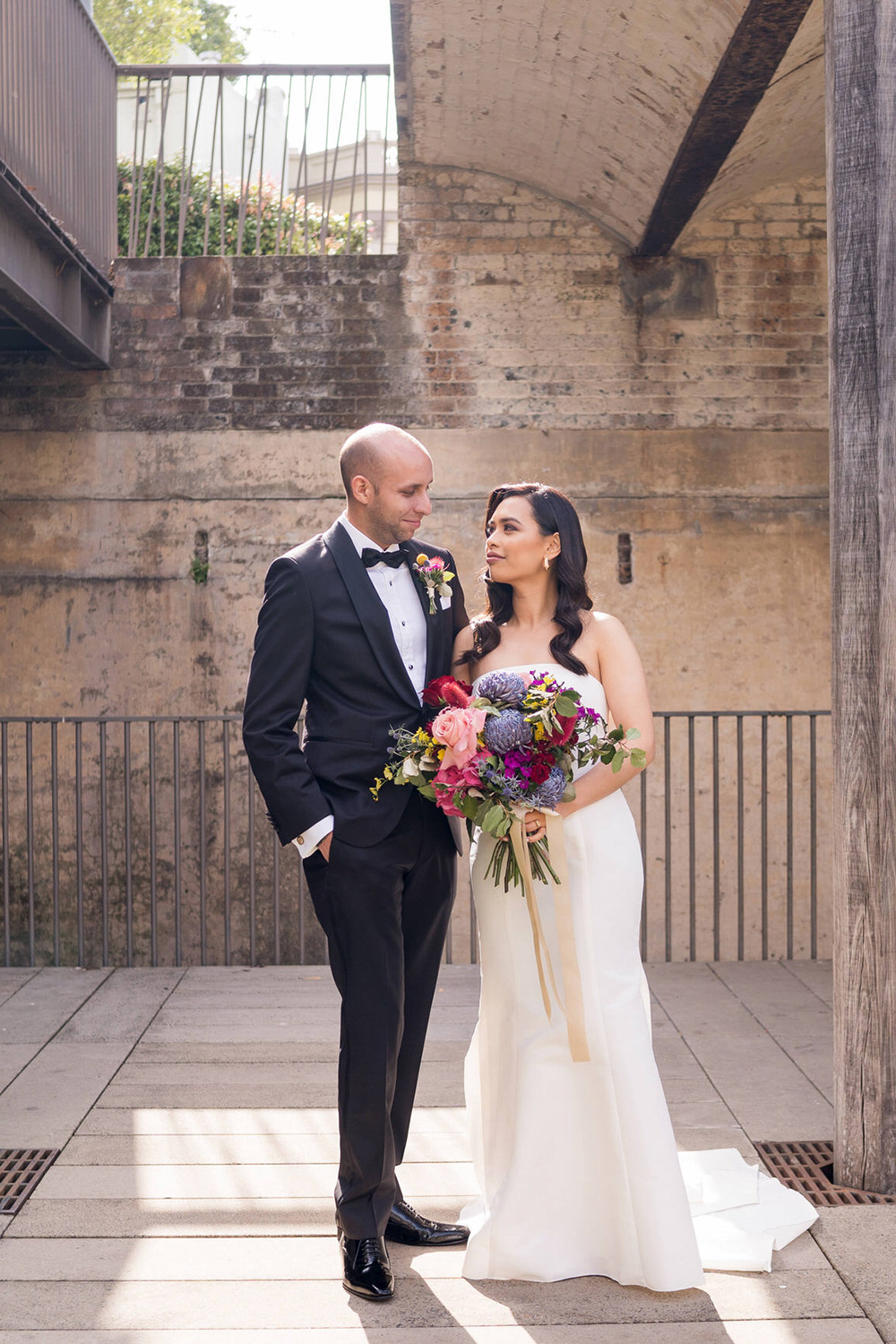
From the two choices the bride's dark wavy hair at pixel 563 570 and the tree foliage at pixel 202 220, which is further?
the tree foliage at pixel 202 220

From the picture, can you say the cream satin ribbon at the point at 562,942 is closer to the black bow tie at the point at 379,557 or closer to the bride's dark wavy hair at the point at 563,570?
the bride's dark wavy hair at the point at 563,570

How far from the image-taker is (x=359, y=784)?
2838 millimetres

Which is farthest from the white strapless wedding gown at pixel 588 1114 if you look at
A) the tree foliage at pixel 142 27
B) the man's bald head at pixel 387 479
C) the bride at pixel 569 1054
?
the tree foliage at pixel 142 27

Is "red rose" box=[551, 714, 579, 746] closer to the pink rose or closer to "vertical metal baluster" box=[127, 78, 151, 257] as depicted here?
the pink rose

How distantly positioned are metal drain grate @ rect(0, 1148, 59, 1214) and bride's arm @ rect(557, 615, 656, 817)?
6.24 feet

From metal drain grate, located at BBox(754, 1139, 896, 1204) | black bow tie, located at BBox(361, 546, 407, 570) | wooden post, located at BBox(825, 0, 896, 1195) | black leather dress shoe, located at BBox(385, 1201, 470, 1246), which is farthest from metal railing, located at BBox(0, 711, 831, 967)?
black bow tie, located at BBox(361, 546, 407, 570)

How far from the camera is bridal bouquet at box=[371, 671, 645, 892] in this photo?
269cm

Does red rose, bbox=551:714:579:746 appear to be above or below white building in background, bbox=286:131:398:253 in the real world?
below

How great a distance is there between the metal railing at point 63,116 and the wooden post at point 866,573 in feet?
10.6

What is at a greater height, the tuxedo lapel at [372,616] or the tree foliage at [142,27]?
the tree foliage at [142,27]

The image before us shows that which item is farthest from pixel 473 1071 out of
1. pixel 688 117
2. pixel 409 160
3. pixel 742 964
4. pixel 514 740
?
pixel 409 160

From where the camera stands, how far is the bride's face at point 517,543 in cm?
304

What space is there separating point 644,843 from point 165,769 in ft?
9.39

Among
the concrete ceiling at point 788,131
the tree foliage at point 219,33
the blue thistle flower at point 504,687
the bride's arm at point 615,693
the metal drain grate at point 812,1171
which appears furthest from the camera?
the tree foliage at point 219,33
